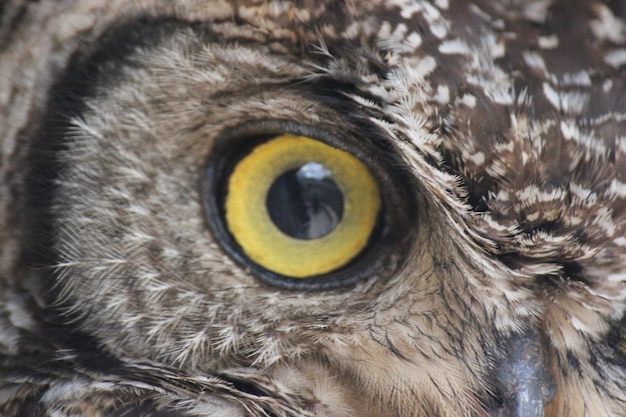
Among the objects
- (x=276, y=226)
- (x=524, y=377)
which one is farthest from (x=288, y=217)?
(x=524, y=377)

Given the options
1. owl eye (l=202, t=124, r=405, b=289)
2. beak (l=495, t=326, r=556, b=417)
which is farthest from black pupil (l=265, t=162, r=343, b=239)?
beak (l=495, t=326, r=556, b=417)

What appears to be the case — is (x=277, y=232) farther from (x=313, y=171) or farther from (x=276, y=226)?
(x=313, y=171)

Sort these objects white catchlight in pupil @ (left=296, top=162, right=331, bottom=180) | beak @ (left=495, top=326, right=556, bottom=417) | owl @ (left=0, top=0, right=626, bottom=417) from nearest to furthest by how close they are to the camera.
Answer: owl @ (left=0, top=0, right=626, bottom=417), beak @ (left=495, top=326, right=556, bottom=417), white catchlight in pupil @ (left=296, top=162, right=331, bottom=180)

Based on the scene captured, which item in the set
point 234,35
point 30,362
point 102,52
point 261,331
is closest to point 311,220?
point 261,331

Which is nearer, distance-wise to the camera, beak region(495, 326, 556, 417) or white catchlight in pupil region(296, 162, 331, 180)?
beak region(495, 326, 556, 417)

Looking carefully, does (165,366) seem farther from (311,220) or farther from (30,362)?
(311,220)

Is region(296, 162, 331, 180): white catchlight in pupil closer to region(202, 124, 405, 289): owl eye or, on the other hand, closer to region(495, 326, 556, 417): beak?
region(202, 124, 405, 289): owl eye

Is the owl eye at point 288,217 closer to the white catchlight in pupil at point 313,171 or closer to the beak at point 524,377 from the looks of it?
the white catchlight in pupil at point 313,171
